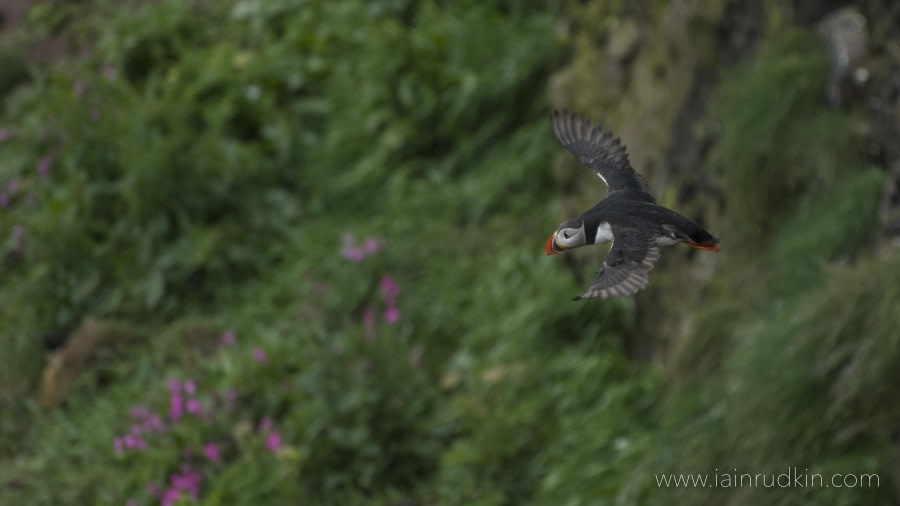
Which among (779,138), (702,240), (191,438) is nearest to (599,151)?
(702,240)

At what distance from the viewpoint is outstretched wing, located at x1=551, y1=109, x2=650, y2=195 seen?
1691 millimetres

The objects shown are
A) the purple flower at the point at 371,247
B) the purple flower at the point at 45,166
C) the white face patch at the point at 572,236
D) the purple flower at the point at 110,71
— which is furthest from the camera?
the purple flower at the point at 110,71

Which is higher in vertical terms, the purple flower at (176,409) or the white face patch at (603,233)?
the purple flower at (176,409)

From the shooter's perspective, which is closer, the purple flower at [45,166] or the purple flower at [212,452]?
the purple flower at [212,452]

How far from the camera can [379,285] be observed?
5676 mm

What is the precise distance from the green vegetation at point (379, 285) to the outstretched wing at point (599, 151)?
166cm

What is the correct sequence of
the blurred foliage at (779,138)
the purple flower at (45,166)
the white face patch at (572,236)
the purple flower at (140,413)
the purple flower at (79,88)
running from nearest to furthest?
1. the white face patch at (572,236)
2. the blurred foliage at (779,138)
3. the purple flower at (140,413)
4. the purple flower at (45,166)
5. the purple flower at (79,88)

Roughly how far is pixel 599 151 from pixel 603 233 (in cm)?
44

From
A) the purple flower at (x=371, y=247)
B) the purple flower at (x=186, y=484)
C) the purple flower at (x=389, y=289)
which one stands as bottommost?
the purple flower at (x=186, y=484)

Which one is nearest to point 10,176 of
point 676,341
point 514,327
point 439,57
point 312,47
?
point 312,47

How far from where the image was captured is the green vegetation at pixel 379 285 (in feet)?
12.6

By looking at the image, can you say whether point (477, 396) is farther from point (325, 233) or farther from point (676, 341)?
point (325, 233)

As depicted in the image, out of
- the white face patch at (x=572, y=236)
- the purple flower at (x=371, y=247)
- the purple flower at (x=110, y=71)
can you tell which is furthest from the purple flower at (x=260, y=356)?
the white face patch at (x=572, y=236)

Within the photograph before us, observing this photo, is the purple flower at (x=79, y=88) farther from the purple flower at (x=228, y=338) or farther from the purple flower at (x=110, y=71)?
the purple flower at (x=228, y=338)
